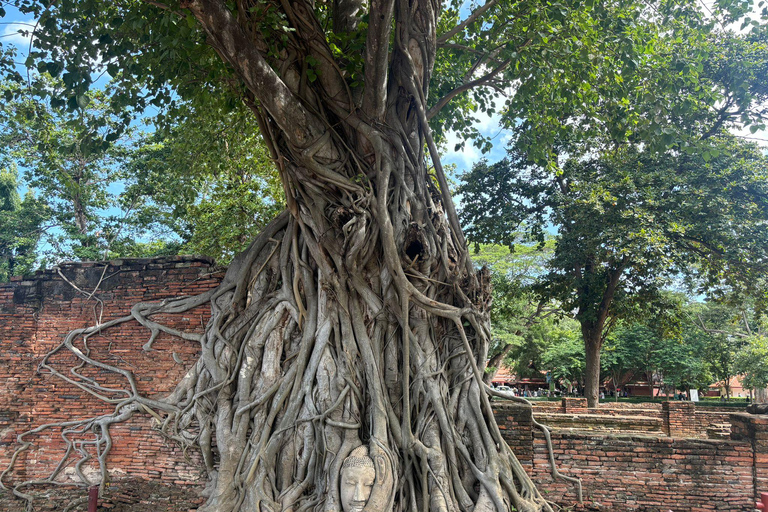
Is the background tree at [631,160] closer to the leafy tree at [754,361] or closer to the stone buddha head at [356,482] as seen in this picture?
the stone buddha head at [356,482]

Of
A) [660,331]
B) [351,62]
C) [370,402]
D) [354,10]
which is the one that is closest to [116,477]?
[370,402]

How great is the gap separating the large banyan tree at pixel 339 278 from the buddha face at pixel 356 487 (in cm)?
7

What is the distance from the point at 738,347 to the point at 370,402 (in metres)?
22.3

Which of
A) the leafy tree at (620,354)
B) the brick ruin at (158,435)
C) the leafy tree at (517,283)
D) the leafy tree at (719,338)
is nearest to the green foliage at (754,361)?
the leafy tree at (719,338)

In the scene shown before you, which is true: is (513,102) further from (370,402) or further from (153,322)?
(153,322)

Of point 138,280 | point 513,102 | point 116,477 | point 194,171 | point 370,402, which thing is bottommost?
point 116,477

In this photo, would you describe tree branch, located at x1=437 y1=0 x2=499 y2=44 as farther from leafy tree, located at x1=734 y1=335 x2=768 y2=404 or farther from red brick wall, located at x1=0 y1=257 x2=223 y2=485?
leafy tree, located at x1=734 y1=335 x2=768 y2=404

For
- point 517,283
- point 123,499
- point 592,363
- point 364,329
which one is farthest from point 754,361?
point 123,499

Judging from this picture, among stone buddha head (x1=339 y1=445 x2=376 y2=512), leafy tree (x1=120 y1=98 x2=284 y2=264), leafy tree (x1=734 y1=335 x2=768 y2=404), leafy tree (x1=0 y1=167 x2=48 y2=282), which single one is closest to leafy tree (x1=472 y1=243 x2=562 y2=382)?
leafy tree (x1=120 y1=98 x2=284 y2=264)

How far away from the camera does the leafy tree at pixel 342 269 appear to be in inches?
175

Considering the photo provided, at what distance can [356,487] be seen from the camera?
414cm

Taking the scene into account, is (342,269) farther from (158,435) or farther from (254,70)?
(158,435)

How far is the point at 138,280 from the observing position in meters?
6.54

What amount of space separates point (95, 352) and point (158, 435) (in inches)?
56.8
